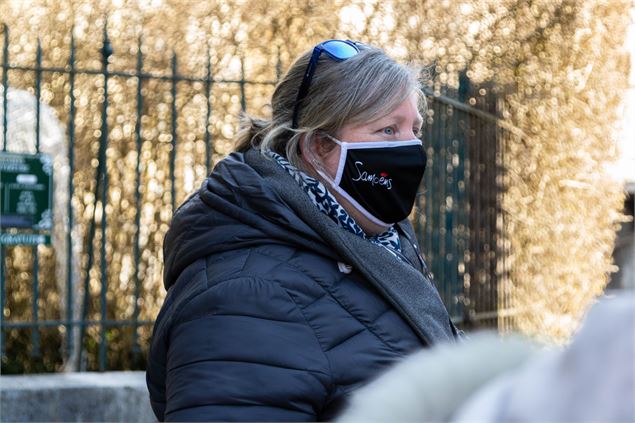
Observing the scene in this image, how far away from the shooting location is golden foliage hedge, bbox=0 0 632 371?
7.09 m

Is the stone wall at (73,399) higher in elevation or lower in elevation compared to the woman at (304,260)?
lower

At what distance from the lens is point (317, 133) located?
7.97 feet

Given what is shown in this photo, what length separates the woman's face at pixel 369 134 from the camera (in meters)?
2.44

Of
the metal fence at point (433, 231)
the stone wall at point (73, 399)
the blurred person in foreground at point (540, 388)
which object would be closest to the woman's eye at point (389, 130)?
the blurred person in foreground at point (540, 388)

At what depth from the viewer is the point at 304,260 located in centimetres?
207

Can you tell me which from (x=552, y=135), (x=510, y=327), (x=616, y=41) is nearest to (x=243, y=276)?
(x=510, y=327)

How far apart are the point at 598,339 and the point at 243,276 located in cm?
135

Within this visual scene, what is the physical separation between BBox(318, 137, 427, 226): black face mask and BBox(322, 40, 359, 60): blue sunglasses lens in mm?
206

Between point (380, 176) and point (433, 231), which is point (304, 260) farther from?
point (433, 231)

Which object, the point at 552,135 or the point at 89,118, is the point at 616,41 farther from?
the point at 89,118

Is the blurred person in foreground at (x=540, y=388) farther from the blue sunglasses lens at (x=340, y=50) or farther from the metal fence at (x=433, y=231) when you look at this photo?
the metal fence at (x=433, y=231)

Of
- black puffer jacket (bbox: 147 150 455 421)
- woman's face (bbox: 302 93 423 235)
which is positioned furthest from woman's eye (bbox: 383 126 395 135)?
black puffer jacket (bbox: 147 150 455 421)

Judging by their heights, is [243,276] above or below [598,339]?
below

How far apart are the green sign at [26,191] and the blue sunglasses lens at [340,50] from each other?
2740 mm
